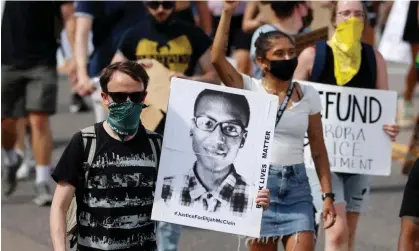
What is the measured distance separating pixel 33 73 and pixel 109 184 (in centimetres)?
455

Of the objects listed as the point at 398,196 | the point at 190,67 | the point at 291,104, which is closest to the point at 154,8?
the point at 190,67

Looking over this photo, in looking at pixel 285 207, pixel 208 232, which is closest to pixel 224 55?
→ pixel 285 207

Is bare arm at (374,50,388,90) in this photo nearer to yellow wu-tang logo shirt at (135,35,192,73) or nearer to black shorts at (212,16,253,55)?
yellow wu-tang logo shirt at (135,35,192,73)

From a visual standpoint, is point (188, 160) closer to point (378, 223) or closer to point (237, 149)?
point (237, 149)

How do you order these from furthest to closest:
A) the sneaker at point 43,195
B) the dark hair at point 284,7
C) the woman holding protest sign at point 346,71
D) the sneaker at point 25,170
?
1. the sneaker at point 25,170
2. the sneaker at point 43,195
3. the dark hair at point 284,7
4. the woman holding protest sign at point 346,71

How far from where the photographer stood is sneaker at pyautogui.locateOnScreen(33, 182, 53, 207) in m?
8.88

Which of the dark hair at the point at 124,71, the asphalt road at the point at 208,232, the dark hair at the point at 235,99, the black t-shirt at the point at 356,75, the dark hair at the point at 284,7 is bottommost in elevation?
the asphalt road at the point at 208,232

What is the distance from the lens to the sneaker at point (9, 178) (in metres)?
9.09

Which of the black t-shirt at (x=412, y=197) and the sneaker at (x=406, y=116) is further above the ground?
the sneaker at (x=406, y=116)

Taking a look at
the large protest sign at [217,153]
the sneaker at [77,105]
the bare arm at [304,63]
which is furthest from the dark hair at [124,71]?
the sneaker at [77,105]

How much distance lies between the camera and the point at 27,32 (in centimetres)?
902

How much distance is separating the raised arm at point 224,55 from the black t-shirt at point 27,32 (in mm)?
3537

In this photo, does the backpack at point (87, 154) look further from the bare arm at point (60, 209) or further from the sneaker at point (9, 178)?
the sneaker at point (9, 178)

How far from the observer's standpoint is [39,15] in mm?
8992
